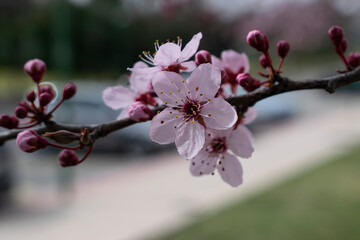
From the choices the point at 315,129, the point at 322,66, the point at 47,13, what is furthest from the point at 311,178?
the point at 322,66

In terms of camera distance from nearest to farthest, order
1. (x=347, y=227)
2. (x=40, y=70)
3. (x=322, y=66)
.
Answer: (x=40, y=70), (x=347, y=227), (x=322, y=66)

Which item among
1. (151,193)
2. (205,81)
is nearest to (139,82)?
(205,81)

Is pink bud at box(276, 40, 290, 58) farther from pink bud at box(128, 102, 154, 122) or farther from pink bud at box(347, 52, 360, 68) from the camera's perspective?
pink bud at box(128, 102, 154, 122)

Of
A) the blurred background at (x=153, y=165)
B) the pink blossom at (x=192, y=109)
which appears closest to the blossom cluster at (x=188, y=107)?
the pink blossom at (x=192, y=109)

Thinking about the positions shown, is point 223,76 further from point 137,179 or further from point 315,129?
point 315,129

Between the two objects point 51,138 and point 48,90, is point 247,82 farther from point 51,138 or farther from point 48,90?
point 48,90

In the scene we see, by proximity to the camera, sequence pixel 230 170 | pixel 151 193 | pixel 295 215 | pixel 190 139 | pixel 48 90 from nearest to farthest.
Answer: pixel 190 139
pixel 230 170
pixel 48 90
pixel 295 215
pixel 151 193

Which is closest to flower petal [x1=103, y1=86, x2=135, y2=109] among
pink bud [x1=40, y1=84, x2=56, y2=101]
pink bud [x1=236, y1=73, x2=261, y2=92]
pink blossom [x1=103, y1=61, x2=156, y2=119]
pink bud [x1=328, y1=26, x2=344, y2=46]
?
pink blossom [x1=103, y1=61, x2=156, y2=119]
